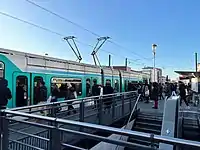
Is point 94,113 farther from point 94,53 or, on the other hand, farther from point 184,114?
point 94,53

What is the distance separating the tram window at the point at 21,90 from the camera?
10250 mm

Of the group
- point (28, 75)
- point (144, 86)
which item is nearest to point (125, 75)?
point (144, 86)

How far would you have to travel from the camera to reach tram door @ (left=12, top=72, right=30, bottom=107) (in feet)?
33.2

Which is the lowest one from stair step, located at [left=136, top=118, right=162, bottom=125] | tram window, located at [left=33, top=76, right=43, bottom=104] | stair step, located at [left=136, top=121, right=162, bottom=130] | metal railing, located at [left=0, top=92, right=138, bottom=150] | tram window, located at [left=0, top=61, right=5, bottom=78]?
stair step, located at [left=136, top=121, right=162, bottom=130]

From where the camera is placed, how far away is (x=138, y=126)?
13.0 meters

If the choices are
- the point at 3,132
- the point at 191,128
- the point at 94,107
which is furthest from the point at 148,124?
the point at 3,132

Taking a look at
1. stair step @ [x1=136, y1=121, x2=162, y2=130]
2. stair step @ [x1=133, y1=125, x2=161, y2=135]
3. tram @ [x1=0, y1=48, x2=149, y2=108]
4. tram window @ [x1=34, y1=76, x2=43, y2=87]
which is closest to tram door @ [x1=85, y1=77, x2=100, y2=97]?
tram @ [x1=0, y1=48, x2=149, y2=108]

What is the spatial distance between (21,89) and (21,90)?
4 cm

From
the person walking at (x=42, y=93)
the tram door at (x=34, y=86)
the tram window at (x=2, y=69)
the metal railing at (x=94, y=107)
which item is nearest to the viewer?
the metal railing at (x=94, y=107)

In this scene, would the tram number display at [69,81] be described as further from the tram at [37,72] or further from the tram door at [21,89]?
the tram door at [21,89]

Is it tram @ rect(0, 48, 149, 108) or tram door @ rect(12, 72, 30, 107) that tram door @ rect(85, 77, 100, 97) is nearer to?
tram @ rect(0, 48, 149, 108)

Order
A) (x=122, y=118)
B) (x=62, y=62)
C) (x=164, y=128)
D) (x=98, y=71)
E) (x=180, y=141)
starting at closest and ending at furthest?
(x=180, y=141), (x=164, y=128), (x=122, y=118), (x=62, y=62), (x=98, y=71)

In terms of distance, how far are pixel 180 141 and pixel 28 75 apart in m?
9.59

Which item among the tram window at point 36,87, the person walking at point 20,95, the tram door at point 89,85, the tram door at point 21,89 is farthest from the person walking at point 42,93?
the tram door at point 89,85
